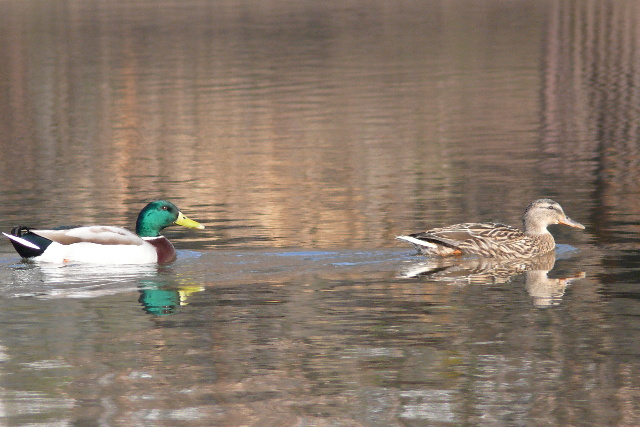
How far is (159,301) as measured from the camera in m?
13.8

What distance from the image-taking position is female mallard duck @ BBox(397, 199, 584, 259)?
52.7ft

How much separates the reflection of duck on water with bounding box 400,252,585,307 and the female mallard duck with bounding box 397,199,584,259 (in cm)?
10

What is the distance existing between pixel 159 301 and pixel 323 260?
254 cm

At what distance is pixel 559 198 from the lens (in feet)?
67.1

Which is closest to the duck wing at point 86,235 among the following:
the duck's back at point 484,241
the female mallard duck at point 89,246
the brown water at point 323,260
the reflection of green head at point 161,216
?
the female mallard duck at point 89,246

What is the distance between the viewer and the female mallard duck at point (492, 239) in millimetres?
16062

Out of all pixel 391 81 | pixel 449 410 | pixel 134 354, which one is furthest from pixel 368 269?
pixel 391 81

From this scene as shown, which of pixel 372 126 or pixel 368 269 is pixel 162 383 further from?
pixel 372 126

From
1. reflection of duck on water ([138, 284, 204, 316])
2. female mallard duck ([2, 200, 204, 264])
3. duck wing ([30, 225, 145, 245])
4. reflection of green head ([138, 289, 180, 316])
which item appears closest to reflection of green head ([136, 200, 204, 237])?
female mallard duck ([2, 200, 204, 264])

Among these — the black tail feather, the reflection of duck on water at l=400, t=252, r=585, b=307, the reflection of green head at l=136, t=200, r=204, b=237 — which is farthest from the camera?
the reflection of green head at l=136, t=200, r=204, b=237

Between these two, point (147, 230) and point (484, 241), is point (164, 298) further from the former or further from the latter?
point (484, 241)

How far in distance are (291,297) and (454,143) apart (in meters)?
15.0

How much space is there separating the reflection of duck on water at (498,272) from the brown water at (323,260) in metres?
0.06

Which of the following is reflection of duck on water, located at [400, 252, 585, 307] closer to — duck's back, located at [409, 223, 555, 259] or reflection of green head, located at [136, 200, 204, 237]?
duck's back, located at [409, 223, 555, 259]
